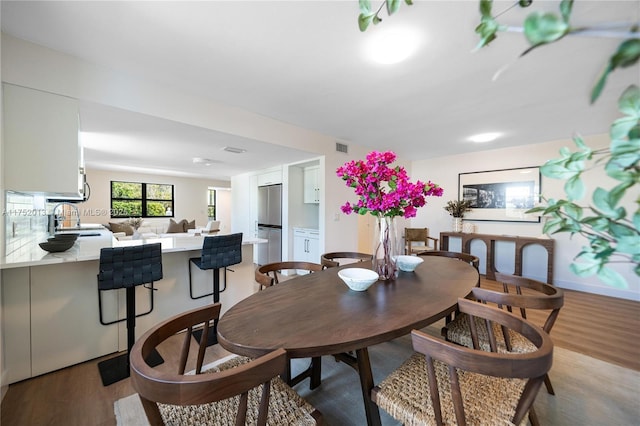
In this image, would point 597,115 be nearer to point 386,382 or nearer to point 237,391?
point 386,382

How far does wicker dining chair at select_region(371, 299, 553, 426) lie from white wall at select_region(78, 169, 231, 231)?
27.7ft

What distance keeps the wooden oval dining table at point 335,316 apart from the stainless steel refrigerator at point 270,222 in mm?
3257

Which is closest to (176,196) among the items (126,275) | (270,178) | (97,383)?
(270,178)

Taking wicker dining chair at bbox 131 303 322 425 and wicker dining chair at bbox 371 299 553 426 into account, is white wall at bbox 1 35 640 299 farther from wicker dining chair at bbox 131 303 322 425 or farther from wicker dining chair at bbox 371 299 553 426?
wicker dining chair at bbox 371 299 553 426

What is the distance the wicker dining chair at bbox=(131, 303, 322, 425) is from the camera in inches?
28.8

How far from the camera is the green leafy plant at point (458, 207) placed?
187 inches

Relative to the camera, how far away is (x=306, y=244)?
4.47 meters

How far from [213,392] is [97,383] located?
1.80m

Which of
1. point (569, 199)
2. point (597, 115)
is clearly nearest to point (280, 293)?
point (569, 199)

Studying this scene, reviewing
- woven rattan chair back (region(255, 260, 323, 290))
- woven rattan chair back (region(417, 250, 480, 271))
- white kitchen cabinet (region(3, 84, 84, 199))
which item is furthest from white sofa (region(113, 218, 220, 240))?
woven rattan chair back (region(417, 250, 480, 271))

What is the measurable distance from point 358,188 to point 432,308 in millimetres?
814

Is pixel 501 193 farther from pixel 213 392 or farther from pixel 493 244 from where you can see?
pixel 213 392

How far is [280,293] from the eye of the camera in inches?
57.9

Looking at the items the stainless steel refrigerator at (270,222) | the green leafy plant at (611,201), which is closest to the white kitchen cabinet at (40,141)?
the green leafy plant at (611,201)
